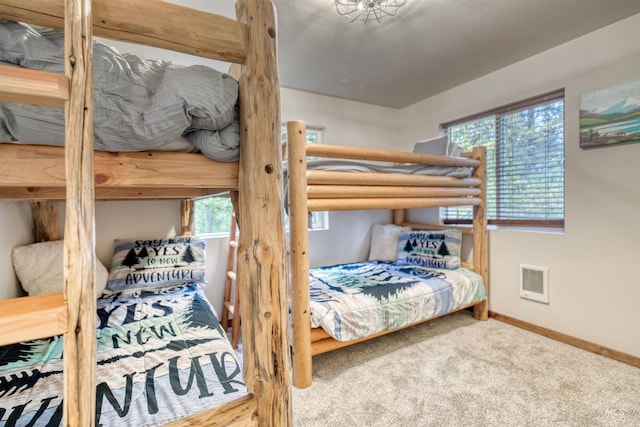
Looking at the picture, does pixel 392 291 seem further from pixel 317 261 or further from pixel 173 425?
pixel 173 425

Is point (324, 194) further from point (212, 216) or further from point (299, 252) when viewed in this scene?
point (212, 216)

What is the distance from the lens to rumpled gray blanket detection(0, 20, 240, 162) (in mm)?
688

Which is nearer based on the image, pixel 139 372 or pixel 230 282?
pixel 139 372

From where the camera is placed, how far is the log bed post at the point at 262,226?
2.76ft

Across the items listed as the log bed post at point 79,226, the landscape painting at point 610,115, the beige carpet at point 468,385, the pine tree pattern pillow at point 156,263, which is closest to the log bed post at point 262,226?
the log bed post at point 79,226

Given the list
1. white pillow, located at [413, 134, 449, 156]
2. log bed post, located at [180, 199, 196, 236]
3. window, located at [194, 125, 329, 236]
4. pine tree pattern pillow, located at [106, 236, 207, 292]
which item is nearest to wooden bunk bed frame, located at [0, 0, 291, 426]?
pine tree pattern pillow, located at [106, 236, 207, 292]

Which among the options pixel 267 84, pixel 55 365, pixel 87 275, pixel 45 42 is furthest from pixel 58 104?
pixel 55 365

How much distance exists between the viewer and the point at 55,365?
120 centimetres

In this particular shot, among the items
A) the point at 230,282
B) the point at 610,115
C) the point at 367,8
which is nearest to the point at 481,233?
the point at 610,115

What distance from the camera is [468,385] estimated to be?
177cm

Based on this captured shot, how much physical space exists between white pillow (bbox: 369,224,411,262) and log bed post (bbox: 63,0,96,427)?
2.92 metres

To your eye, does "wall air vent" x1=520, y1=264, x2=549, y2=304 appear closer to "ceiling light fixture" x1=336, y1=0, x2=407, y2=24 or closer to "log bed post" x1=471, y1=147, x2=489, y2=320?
"log bed post" x1=471, y1=147, x2=489, y2=320

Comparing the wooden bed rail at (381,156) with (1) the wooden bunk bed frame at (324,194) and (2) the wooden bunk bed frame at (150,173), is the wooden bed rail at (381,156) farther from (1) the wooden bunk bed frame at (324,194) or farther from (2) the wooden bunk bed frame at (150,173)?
(2) the wooden bunk bed frame at (150,173)

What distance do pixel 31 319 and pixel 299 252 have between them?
134 cm
